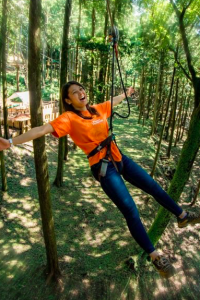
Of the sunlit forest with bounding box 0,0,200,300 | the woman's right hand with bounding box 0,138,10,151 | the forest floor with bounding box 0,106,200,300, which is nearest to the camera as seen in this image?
the woman's right hand with bounding box 0,138,10,151

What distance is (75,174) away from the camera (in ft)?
30.9

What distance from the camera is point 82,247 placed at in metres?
5.91

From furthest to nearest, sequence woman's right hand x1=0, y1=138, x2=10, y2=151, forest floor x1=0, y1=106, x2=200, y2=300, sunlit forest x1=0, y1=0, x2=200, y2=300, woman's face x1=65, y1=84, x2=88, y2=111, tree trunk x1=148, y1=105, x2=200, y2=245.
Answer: forest floor x1=0, y1=106, x2=200, y2=300 < tree trunk x1=148, y1=105, x2=200, y2=245 < sunlit forest x1=0, y1=0, x2=200, y2=300 < woman's face x1=65, y1=84, x2=88, y2=111 < woman's right hand x1=0, y1=138, x2=10, y2=151

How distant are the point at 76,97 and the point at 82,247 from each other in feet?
14.7

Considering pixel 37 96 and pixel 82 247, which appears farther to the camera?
pixel 82 247

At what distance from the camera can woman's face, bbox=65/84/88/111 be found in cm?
268

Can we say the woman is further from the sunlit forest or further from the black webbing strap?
the sunlit forest

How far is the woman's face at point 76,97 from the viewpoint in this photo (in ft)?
8.80

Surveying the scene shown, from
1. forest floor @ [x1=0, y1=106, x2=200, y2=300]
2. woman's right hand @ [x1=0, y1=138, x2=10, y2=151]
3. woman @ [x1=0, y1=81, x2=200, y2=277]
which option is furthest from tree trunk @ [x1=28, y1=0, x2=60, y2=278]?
forest floor @ [x1=0, y1=106, x2=200, y2=300]

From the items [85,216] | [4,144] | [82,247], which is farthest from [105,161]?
[85,216]

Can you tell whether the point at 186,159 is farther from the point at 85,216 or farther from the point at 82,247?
the point at 85,216

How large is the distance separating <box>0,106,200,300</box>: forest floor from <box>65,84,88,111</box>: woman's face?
3899 mm

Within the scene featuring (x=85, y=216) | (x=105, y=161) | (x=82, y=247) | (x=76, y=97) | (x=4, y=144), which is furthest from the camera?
(x=85, y=216)

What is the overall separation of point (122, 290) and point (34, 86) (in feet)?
14.6
